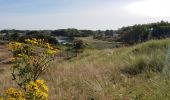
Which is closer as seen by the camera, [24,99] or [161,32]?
[24,99]

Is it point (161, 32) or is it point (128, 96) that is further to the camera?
point (161, 32)

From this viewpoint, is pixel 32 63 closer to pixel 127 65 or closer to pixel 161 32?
pixel 127 65

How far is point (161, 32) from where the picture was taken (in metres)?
26.7

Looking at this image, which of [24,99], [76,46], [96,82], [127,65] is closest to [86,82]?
[96,82]

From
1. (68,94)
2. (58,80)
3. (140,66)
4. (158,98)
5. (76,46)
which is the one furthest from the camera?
(76,46)

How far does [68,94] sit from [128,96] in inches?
49.1

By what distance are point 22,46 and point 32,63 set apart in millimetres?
388

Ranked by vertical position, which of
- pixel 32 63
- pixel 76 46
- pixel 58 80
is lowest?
pixel 76 46

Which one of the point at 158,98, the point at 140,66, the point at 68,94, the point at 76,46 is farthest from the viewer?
the point at 76,46

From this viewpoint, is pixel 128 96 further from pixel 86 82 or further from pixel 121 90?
pixel 86 82

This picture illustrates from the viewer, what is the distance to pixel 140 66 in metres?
10.1

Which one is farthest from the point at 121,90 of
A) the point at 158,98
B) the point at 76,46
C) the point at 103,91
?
the point at 76,46

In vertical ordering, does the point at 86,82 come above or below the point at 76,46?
above

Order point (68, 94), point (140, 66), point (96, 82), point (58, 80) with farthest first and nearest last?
point (140, 66), point (58, 80), point (96, 82), point (68, 94)
